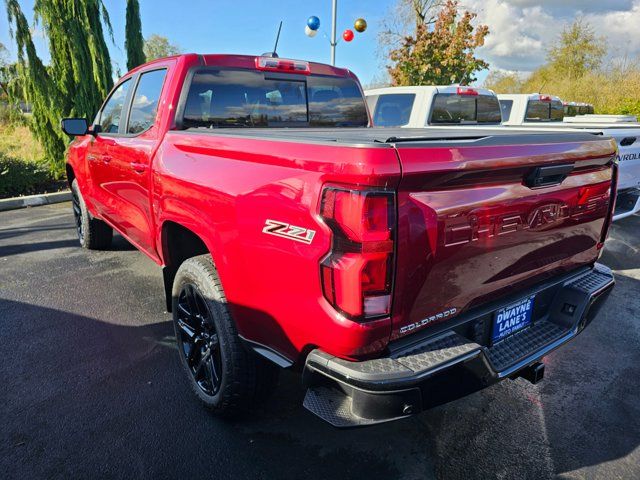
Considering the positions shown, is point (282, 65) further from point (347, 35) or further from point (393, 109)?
point (347, 35)

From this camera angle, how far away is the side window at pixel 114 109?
3.83 metres

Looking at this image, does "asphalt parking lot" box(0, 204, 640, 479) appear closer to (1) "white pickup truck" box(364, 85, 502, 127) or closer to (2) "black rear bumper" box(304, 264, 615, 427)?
(2) "black rear bumper" box(304, 264, 615, 427)

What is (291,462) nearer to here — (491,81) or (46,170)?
(46,170)

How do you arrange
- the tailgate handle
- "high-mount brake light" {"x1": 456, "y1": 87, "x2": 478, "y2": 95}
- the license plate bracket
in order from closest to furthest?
1. the tailgate handle
2. the license plate bracket
3. "high-mount brake light" {"x1": 456, "y1": 87, "x2": 478, "y2": 95}

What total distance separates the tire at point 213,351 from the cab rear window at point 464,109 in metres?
5.28

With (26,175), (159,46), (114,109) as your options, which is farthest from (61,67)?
(159,46)

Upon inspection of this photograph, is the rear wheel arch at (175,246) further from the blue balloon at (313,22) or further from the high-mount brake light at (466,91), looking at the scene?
the blue balloon at (313,22)

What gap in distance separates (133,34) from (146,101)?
8.47m

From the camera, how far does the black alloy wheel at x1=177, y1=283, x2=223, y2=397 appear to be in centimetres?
243

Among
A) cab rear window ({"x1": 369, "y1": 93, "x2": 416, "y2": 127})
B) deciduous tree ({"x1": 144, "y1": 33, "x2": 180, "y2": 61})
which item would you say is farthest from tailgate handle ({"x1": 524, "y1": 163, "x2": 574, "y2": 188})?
deciduous tree ({"x1": 144, "y1": 33, "x2": 180, "y2": 61})

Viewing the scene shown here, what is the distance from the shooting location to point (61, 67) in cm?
923

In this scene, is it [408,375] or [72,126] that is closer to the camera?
[408,375]

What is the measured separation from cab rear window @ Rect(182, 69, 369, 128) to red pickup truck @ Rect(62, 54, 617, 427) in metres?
0.09

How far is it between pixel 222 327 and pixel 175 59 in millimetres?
2055
